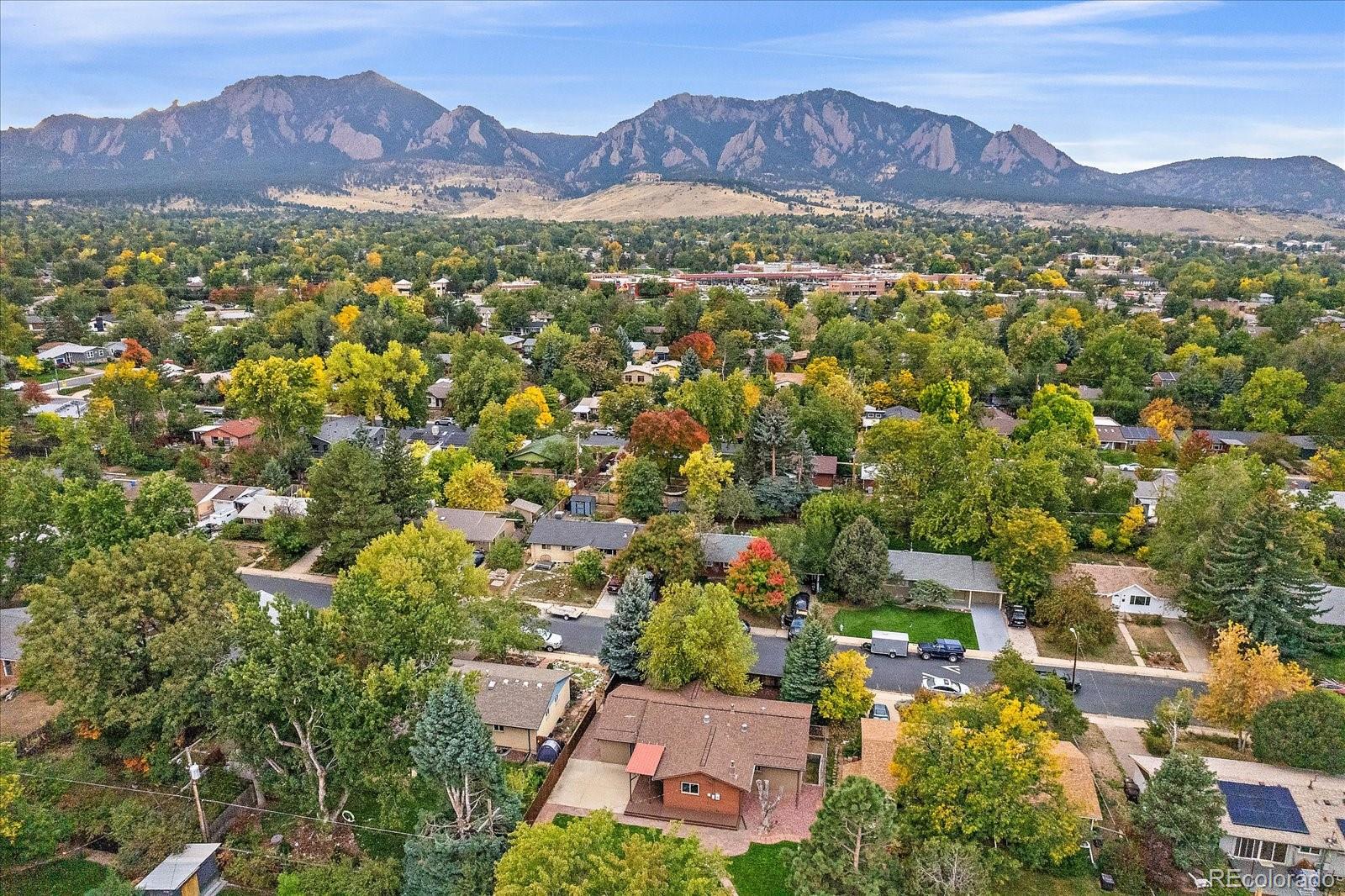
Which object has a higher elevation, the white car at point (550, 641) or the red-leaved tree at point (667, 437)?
the red-leaved tree at point (667, 437)

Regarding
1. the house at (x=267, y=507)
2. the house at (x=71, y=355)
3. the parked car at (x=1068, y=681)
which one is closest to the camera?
the parked car at (x=1068, y=681)

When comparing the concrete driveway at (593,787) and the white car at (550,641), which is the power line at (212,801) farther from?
the white car at (550,641)

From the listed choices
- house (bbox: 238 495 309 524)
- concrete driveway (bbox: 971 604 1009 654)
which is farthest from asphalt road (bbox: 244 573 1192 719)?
house (bbox: 238 495 309 524)

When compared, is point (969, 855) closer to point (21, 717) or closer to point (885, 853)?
point (885, 853)

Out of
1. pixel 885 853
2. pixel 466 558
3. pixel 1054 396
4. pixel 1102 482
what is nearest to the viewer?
pixel 885 853

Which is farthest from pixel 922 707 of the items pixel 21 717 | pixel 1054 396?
pixel 1054 396

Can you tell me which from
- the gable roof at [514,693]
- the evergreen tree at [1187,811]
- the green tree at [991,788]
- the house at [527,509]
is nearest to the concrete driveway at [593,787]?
the gable roof at [514,693]

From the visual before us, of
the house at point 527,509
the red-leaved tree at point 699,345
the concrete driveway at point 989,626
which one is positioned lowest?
the concrete driveway at point 989,626

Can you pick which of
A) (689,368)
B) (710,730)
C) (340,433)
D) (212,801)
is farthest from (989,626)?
(340,433)
